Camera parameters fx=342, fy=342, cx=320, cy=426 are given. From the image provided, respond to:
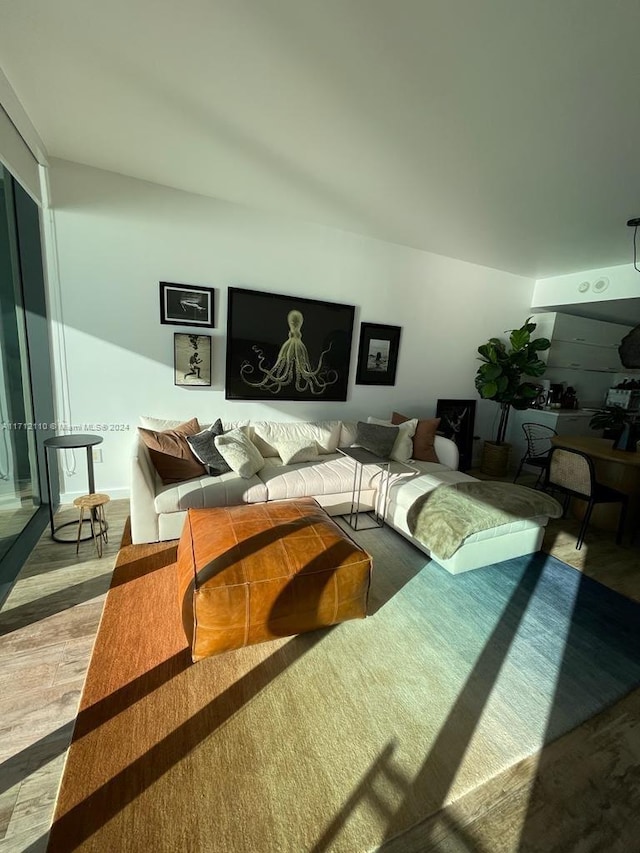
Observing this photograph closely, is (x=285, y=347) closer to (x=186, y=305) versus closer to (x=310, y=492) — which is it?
(x=186, y=305)

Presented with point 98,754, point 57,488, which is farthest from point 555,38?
point 57,488

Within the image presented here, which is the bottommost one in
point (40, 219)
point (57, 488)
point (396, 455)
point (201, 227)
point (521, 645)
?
point (521, 645)

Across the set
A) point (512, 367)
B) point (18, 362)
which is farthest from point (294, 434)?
point (512, 367)

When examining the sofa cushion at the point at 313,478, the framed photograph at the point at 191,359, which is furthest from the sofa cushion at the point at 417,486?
the framed photograph at the point at 191,359

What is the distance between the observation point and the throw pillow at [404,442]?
3629 mm

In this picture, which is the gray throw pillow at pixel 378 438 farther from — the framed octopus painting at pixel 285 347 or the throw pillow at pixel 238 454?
the throw pillow at pixel 238 454

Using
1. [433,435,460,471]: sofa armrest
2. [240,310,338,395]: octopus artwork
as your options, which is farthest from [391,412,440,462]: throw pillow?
[240,310,338,395]: octopus artwork

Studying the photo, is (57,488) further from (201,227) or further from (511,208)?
(511,208)

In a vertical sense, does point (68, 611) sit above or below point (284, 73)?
below

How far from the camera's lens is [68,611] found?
192 centimetres

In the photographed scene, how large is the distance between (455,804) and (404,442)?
2762 millimetres

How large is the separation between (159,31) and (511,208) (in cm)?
266

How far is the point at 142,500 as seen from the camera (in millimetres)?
2467

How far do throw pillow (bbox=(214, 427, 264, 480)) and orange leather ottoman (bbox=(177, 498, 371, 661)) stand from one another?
741 mm
